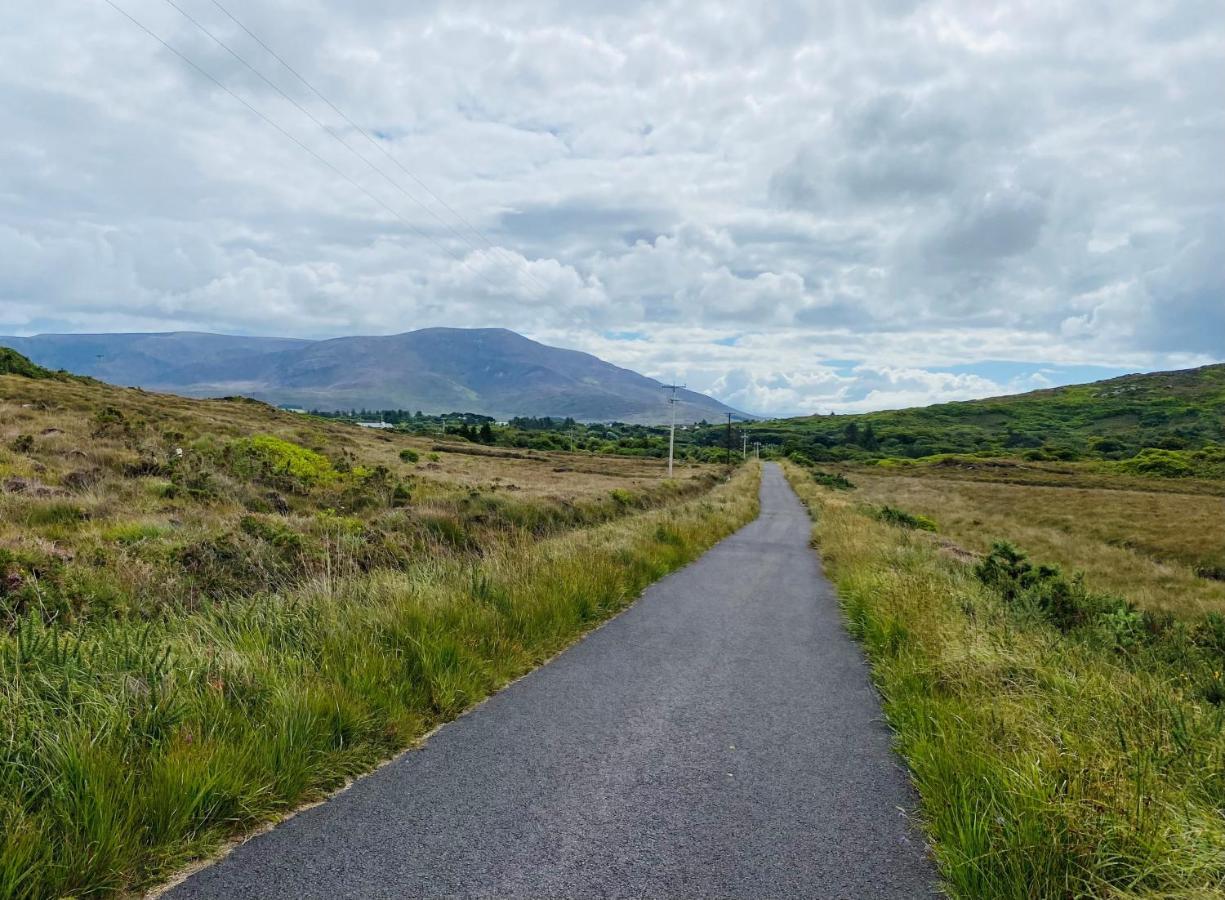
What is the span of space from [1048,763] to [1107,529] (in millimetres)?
50012

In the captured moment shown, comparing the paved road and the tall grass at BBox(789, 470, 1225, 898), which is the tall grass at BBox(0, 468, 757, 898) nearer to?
the paved road

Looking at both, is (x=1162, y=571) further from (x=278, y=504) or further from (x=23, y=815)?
(x=23, y=815)

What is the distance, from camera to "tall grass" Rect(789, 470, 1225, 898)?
3406mm

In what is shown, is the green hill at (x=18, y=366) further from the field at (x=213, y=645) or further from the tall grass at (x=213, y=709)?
the tall grass at (x=213, y=709)

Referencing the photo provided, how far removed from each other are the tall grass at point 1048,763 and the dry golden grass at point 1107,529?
20.0 meters

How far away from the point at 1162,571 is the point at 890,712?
32.9 metres

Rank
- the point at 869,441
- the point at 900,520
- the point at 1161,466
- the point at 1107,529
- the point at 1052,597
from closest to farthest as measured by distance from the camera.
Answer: the point at 1052,597 < the point at 900,520 < the point at 1107,529 < the point at 1161,466 < the point at 869,441

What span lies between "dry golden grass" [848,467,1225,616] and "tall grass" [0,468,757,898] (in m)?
24.0

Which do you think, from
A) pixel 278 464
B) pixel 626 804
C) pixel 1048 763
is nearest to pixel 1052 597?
pixel 1048 763

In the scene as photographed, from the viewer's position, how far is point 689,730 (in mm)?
5914

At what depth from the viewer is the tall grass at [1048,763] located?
3406mm

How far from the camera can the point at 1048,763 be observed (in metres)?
4.27

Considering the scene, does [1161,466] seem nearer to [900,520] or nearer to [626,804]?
[900,520]

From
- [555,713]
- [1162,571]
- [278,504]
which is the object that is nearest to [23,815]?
[555,713]
